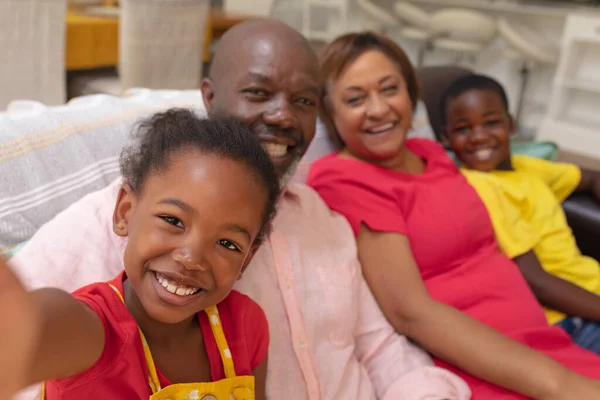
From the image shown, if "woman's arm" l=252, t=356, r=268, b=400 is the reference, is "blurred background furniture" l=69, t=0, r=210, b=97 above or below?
above

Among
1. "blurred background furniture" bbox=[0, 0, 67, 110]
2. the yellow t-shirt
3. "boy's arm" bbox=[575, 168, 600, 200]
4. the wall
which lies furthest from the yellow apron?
the wall

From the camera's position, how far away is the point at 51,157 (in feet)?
3.70

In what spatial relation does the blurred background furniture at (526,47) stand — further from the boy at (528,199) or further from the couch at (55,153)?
the couch at (55,153)

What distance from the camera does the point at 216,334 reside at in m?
0.89

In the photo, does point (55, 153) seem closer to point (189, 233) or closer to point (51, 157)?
point (51, 157)

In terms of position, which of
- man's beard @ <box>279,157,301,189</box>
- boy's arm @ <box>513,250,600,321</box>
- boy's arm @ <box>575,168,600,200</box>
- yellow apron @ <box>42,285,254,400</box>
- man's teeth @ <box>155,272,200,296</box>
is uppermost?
man's beard @ <box>279,157,301,189</box>

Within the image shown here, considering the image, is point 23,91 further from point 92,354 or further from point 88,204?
point 92,354

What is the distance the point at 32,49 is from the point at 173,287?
2264 mm

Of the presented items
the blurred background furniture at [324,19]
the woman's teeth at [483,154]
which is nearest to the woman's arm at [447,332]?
the woman's teeth at [483,154]

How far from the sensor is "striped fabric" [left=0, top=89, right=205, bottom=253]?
41.3 inches

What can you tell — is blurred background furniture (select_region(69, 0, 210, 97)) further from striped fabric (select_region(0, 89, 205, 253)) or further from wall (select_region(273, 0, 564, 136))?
wall (select_region(273, 0, 564, 136))

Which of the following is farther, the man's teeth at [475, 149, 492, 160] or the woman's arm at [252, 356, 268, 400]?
the man's teeth at [475, 149, 492, 160]

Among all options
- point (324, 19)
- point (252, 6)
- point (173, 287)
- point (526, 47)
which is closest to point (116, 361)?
point (173, 287)

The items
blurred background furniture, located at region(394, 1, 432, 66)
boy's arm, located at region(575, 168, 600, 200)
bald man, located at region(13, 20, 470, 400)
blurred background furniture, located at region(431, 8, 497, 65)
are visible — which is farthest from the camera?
blurred background furniture, located at region(394, 1, 432, 66)
